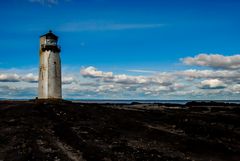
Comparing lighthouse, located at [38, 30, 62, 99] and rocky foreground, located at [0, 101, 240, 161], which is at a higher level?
lighthouse, located at [38, 30, 62, 99]

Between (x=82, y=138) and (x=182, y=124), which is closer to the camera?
(x=82, y=138)

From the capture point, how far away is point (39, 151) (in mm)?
22391

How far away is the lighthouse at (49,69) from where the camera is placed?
208 feet

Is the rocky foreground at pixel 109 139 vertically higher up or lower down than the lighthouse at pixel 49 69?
lower down

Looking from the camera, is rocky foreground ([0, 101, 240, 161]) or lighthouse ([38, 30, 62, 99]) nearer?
rocky foreground ([0, 101, 240, 161])

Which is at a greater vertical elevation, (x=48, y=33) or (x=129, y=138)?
(x=48, y=33)

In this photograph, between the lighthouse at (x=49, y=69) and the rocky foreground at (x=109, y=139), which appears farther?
the lighthouse at (x=49, y=69)

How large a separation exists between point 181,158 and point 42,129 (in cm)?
1563

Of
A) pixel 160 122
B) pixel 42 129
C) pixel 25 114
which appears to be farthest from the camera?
pixel 25 114

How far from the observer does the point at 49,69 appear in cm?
6359

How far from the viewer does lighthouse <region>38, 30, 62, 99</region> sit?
63406 mm

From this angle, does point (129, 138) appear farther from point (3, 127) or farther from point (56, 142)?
point (3, 127)

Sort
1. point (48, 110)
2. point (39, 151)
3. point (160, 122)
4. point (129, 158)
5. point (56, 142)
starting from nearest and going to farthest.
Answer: point (129, 158), point (39, 151), point (56, 142), point (160, 122), point (48, 110)

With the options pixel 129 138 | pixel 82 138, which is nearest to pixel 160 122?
pixel 129 138
